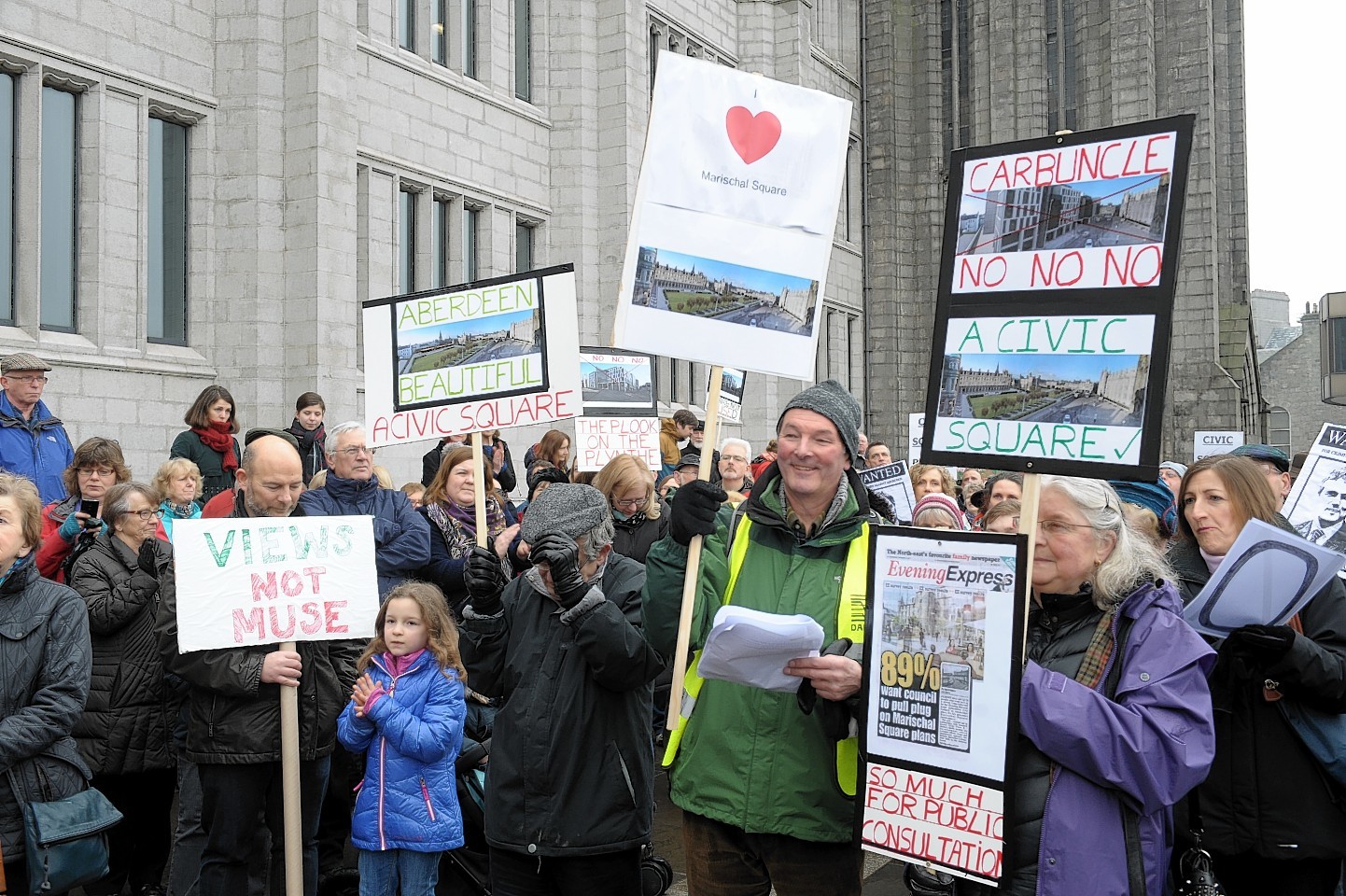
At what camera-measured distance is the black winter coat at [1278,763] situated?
11.9ft

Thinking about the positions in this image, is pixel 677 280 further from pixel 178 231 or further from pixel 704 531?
pixel 178 231

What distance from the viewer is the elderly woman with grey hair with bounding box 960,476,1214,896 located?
282 centimetres

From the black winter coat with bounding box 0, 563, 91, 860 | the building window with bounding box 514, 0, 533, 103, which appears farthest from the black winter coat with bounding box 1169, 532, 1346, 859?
the building window with bounding box 514, 0, 533, 103

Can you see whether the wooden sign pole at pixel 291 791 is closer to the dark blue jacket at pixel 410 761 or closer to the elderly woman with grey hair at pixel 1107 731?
the dark blue jacket at pixel 410 761

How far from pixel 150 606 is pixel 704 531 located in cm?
345

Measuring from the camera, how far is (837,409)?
354cm

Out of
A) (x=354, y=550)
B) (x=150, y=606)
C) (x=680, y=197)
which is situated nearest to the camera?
(x=680, y=197)

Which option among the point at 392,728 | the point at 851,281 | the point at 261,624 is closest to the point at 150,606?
the point at 261,624

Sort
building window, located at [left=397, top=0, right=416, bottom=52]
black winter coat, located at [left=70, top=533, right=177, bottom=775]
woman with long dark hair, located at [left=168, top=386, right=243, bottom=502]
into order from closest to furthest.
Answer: black winter coat, located at [left=70, top=533, right=177, bottom=775], woman with long dark hair, located at [left=168, top=386, right=243, bottom=502], building window, located at [left=397, top=0, right=416, bottom=52]

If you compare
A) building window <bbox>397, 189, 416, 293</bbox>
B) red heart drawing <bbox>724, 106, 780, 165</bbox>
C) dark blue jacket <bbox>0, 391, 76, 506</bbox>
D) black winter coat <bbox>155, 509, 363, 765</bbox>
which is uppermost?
building window <bbox>397, 189, 416, 293</bbox>

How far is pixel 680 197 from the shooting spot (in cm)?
411

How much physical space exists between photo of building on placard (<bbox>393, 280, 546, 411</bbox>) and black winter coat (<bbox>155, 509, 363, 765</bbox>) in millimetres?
1578

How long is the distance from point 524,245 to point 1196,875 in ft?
57.0

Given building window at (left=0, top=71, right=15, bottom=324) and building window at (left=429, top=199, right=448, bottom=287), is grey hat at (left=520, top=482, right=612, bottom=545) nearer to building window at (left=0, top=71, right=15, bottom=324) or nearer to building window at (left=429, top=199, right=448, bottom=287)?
building window at (left=0, top=71, right=15, bottom=324)
